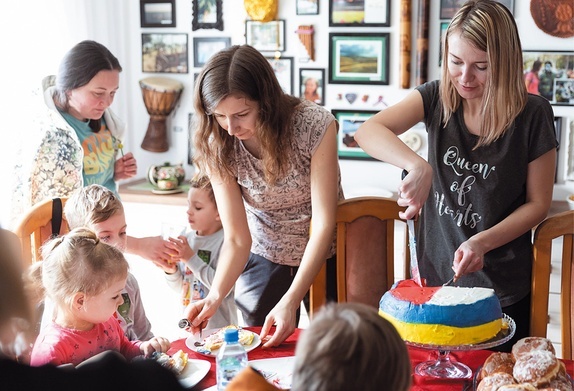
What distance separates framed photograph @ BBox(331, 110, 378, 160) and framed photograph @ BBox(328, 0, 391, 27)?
43cm

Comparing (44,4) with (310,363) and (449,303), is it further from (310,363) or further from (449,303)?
(310,363)

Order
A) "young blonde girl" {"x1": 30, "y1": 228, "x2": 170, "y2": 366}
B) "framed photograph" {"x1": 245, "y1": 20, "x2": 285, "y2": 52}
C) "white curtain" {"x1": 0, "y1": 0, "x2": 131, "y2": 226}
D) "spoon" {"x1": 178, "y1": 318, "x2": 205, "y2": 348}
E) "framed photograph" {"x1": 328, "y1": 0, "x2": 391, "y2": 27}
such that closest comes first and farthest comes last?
"young blonde girl" {"x1": 30, "y1": 228, "x2": 170, "y2": 366}, "spoon" {"x1": 178, "y1": 318, "x2": 205, "y2": 348}, "white curtain" {"x1": 0, "y1": 0, "x2": 131, "y2": 226}, "framed photograph" {"x1": 328, "y1": 0, "x2": 391, "y2": 27}, "framed photograph" {"x1": 245, "y1": 20, "x2": 285, "y2": 52}

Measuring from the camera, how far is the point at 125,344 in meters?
1.79

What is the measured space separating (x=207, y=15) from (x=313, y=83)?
2.30ft

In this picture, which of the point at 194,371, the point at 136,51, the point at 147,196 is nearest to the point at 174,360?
the point at 194,371

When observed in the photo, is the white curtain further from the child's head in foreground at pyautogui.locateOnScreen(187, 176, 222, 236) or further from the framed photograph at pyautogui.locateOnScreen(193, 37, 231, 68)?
the child's head in foreground at pyautogui.locateOnScreen(187, 176, 222, 236)

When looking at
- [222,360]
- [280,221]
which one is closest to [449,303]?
[222,360]

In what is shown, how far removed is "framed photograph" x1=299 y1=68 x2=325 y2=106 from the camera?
3725 millimetres

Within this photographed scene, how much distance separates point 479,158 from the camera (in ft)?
6.11

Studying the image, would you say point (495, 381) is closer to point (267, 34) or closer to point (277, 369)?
point (277, 369)

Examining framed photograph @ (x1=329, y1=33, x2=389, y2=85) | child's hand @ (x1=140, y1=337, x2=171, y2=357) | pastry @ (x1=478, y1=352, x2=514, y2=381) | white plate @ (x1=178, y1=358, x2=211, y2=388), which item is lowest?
white plate @ (x1=178, y1=358, x2=211, y2=388)

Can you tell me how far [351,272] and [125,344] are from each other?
2.29ft

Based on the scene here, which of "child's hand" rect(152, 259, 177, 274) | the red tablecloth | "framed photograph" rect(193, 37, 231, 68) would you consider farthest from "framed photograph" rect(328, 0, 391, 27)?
the red tablecloth

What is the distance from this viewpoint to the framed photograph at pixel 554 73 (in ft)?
10.9
